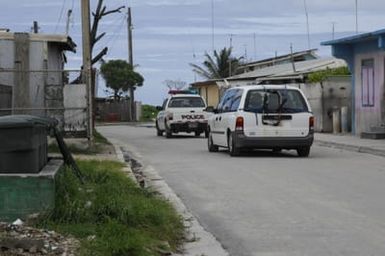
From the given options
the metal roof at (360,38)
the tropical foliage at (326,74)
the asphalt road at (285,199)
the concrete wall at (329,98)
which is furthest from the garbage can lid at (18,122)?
the tropical foliage at (326,74)

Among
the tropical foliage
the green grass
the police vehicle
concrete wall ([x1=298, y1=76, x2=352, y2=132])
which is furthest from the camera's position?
the tropical foliage

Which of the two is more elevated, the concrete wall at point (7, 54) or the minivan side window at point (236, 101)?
the concrete wall at point (7, 54)

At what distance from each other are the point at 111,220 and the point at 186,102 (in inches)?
908

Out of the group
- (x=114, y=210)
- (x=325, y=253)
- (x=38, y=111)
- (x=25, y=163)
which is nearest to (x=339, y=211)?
(x=325, y=253)

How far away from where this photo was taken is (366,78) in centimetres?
2828

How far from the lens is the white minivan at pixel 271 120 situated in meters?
18.9

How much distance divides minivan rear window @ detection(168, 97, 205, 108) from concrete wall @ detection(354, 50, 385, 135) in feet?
20.9

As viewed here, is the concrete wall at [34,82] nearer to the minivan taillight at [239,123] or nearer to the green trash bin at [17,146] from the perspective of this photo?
the minivan taillight at [239,123]

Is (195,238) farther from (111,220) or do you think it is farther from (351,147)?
(351,147)

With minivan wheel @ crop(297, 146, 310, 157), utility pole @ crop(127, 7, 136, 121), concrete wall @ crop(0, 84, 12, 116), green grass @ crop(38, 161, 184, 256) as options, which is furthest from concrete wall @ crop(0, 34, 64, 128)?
utility pole @ crop(127, 7, 136, 121)

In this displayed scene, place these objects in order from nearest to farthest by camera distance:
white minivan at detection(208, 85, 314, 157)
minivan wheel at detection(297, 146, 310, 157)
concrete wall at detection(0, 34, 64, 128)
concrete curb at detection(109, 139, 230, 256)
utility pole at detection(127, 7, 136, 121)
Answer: concrete curb at detection(109, 139, 230, 256) < white minivan at detection(208, 85, 314, 157) < minivan wheel at detection(297, 146, 310, 157) < concrete wall at detection(0, 34, 64, 128) < utility pole at detection(127, 7, 136, 121)

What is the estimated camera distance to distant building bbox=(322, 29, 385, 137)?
88.1 feet

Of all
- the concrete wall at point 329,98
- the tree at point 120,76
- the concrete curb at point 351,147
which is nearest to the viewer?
the concrete curb at point 351,147

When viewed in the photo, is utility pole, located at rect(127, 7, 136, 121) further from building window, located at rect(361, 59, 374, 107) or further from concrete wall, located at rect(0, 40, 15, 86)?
concrete wall, located at rect(0, 40, 15, 86)
